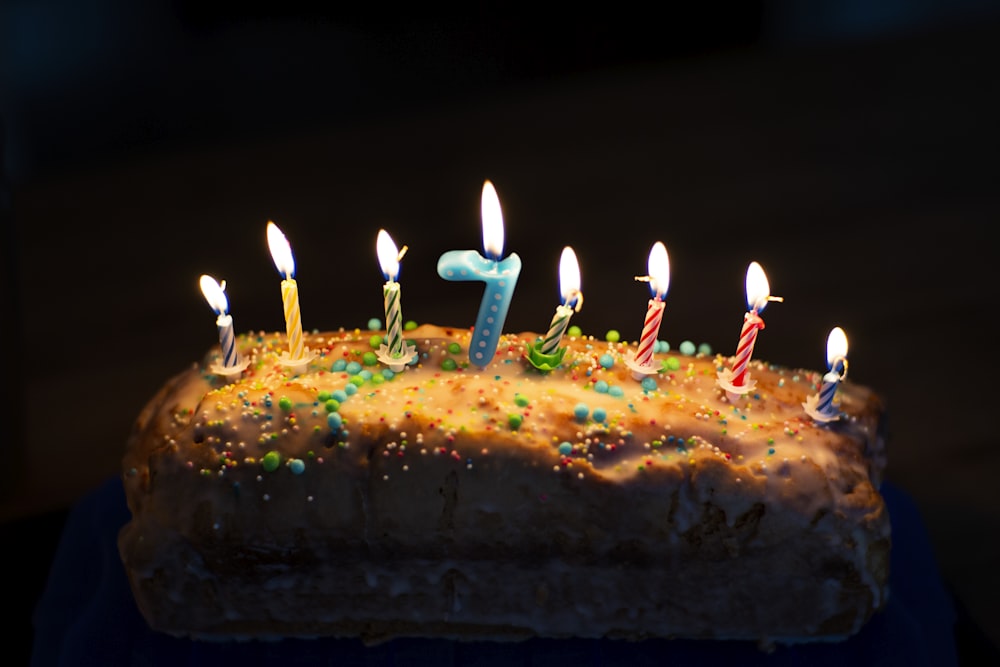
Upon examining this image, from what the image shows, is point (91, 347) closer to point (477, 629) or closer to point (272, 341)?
point (272, 341)

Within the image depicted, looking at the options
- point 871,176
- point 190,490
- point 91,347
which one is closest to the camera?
point 190,490

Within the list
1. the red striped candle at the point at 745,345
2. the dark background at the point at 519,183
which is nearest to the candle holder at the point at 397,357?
the red striped candle at the point at 745,345

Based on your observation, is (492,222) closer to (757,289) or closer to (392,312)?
(392,312)

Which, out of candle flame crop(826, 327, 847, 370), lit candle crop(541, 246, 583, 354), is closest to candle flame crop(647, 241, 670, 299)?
lit candle crop(541, 246, 583, 354)

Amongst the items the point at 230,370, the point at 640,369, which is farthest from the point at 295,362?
the point at 640,369

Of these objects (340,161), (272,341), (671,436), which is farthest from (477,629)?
(340,161)

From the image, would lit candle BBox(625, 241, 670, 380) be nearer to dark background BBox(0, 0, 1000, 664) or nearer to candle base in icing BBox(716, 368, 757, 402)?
candle base in icing BBox(716, 368, 757, 402)

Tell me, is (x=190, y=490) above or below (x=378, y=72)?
below
